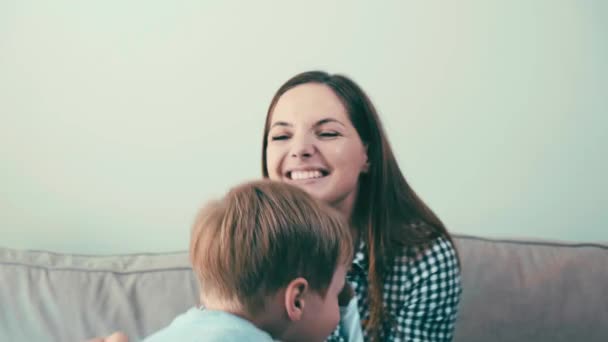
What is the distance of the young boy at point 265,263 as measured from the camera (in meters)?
0.81

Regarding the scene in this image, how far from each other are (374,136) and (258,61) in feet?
1.82

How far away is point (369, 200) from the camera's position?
46.6 inches

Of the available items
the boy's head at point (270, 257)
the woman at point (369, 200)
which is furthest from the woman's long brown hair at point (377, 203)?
the boy's head at point (270, 257)

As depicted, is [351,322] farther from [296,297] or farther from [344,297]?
[296,297]

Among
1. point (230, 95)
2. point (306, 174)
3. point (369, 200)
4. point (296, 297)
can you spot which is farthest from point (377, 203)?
point (230, 95)

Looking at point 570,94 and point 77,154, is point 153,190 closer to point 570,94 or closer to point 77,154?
point 77,154

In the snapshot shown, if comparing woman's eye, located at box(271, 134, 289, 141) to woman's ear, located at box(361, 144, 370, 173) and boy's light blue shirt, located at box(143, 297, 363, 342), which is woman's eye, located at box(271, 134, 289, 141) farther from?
boy's light blue shirt, located at box(143, 297, 363, 342)

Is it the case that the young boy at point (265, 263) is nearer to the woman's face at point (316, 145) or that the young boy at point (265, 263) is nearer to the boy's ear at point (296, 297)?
Answer: the boy's ear at point (296, 297)

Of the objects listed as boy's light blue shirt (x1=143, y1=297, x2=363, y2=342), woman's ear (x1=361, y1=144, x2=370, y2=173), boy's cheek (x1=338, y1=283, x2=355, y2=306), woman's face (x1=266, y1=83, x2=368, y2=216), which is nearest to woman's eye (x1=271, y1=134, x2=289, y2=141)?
woman's face (x1=266, y1=83, x2=368, y2=216)

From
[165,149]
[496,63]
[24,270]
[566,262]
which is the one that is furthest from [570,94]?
[24,270]

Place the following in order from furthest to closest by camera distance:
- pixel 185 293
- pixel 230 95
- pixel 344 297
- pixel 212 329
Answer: pixel 230 95 < pixel 185 293 < pixel 344 297 < pixel 212 329

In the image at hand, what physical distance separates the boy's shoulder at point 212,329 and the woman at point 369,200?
0.32 m

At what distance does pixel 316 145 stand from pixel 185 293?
0.47 metres

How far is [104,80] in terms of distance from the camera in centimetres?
164
